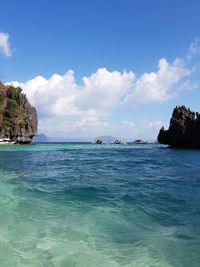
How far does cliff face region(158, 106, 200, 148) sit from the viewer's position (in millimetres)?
96062

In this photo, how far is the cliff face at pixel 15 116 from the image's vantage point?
123688mm

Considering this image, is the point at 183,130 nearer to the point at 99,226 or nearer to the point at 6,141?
the point at 6,141

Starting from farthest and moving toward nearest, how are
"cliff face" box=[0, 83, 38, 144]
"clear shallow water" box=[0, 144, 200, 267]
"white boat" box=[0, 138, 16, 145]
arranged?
"cliff face" box=[0, 83, 38, 144] → "white boat" box=[0, 138, 16, 145] → "clear shallow water" box=[0, 144, 200, 267]

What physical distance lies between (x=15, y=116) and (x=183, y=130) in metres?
73.7

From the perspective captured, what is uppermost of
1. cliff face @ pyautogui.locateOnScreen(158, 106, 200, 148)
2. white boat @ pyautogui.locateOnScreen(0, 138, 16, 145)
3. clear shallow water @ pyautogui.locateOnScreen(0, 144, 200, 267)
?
cliff face @ pyautogui.locateOnScreen(158, 106, 200, 148)

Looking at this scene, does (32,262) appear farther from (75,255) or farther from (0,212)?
(0,212)

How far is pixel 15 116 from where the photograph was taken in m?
128

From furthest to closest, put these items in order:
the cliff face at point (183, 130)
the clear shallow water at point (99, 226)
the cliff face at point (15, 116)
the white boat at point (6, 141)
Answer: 1. the cliff face at point (15, 116)
2. the white boat at point (6, 141)
3. the cliff face at point (183, 130)
4. the clear shallow water at point (99, 226)

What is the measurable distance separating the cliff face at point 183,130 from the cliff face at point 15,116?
65.2 m

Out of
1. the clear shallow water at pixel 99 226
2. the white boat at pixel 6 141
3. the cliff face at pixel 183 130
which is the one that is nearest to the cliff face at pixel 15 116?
the white boat at pixel 6 141

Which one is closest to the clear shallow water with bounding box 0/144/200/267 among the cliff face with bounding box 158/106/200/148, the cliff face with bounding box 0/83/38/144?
the cliff face with bounding box 158/106/200/148

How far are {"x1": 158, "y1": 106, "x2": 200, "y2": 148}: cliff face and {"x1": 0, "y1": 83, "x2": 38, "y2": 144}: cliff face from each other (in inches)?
2568

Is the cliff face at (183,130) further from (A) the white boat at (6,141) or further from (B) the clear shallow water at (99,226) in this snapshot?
(B) the clear shallow water at (99,226)

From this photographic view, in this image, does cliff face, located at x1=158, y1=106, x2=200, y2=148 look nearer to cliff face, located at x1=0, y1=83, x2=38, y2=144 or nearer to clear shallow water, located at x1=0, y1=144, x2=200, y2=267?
cliff face, located at x1=0, y1=83, x2=38, y2=144
